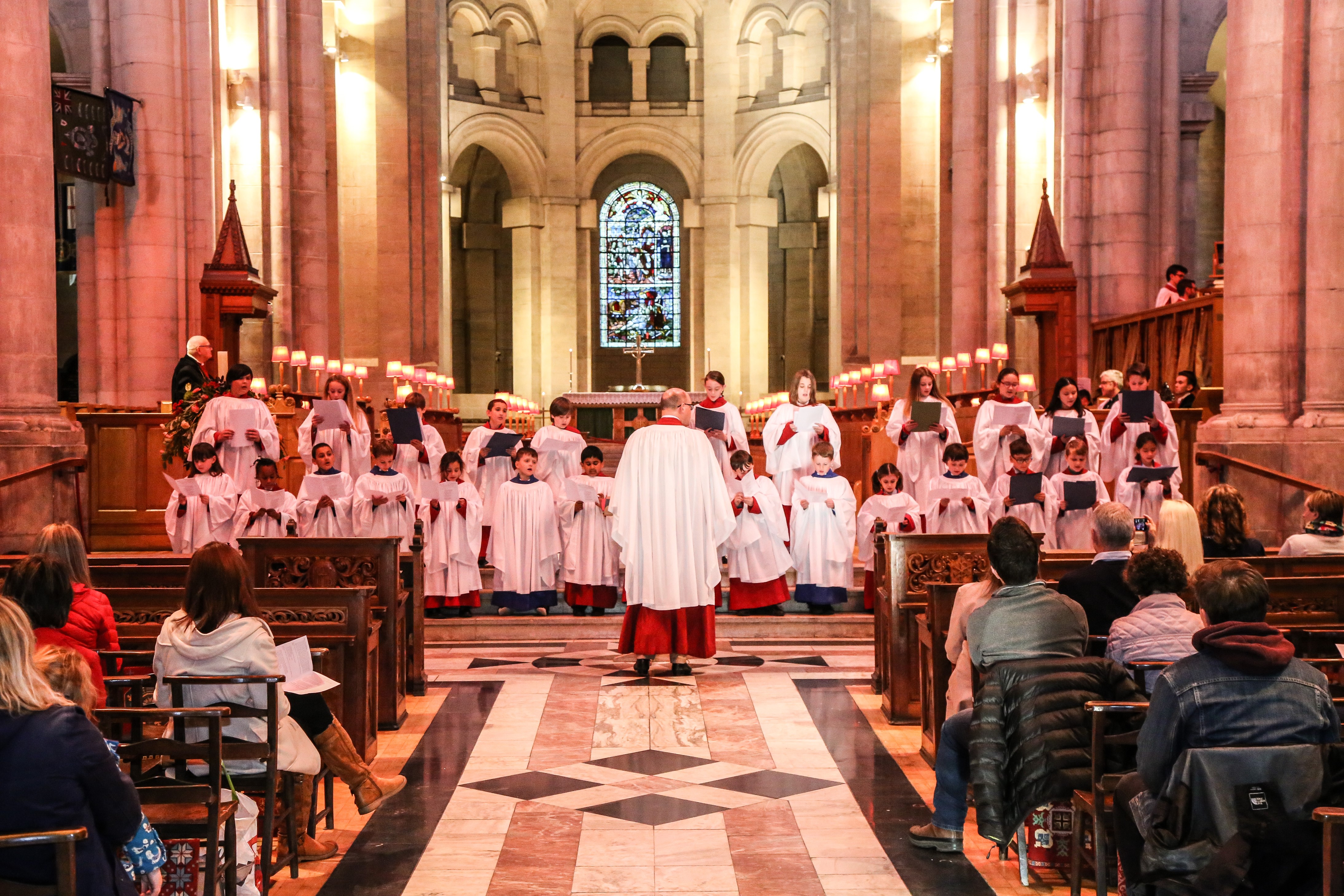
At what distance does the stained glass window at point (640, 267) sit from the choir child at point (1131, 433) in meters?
21.9

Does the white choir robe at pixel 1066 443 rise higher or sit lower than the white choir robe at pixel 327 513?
higher

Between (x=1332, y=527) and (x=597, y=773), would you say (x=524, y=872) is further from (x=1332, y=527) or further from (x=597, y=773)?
(x=1332, y=527)

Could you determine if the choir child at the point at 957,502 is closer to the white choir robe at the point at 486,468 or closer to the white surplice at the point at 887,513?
the white surplice at the point at 887,513

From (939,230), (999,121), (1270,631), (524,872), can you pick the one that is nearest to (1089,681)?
(1270,631)

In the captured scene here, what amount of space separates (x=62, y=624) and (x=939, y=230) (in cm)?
2142

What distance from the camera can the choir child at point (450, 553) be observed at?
11.9 meters

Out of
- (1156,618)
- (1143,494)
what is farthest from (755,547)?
(1156,618)

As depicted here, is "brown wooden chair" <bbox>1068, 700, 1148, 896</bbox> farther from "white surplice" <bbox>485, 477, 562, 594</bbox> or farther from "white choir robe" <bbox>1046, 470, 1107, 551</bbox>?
"white surplice" <bbox>485, 477, 562, 594</bbox>

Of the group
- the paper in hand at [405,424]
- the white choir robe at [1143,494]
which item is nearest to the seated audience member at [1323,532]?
the white choir robe at [1143,494]

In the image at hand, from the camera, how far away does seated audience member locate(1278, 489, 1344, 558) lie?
25.1ft

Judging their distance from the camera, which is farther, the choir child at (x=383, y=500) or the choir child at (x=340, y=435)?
the choir child at (x=340, y=435)

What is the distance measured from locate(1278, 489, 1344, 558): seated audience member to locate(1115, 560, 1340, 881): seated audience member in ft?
12.1

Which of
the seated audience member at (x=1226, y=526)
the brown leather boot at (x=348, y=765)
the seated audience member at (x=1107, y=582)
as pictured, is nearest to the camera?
the brown leather boot at (x=348, y=765)

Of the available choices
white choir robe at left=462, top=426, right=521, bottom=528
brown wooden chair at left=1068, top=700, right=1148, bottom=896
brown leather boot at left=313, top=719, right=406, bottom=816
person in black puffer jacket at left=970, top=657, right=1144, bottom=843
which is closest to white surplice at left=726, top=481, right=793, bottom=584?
white choir robe at left=462, top=426, right=521, bottom=528
